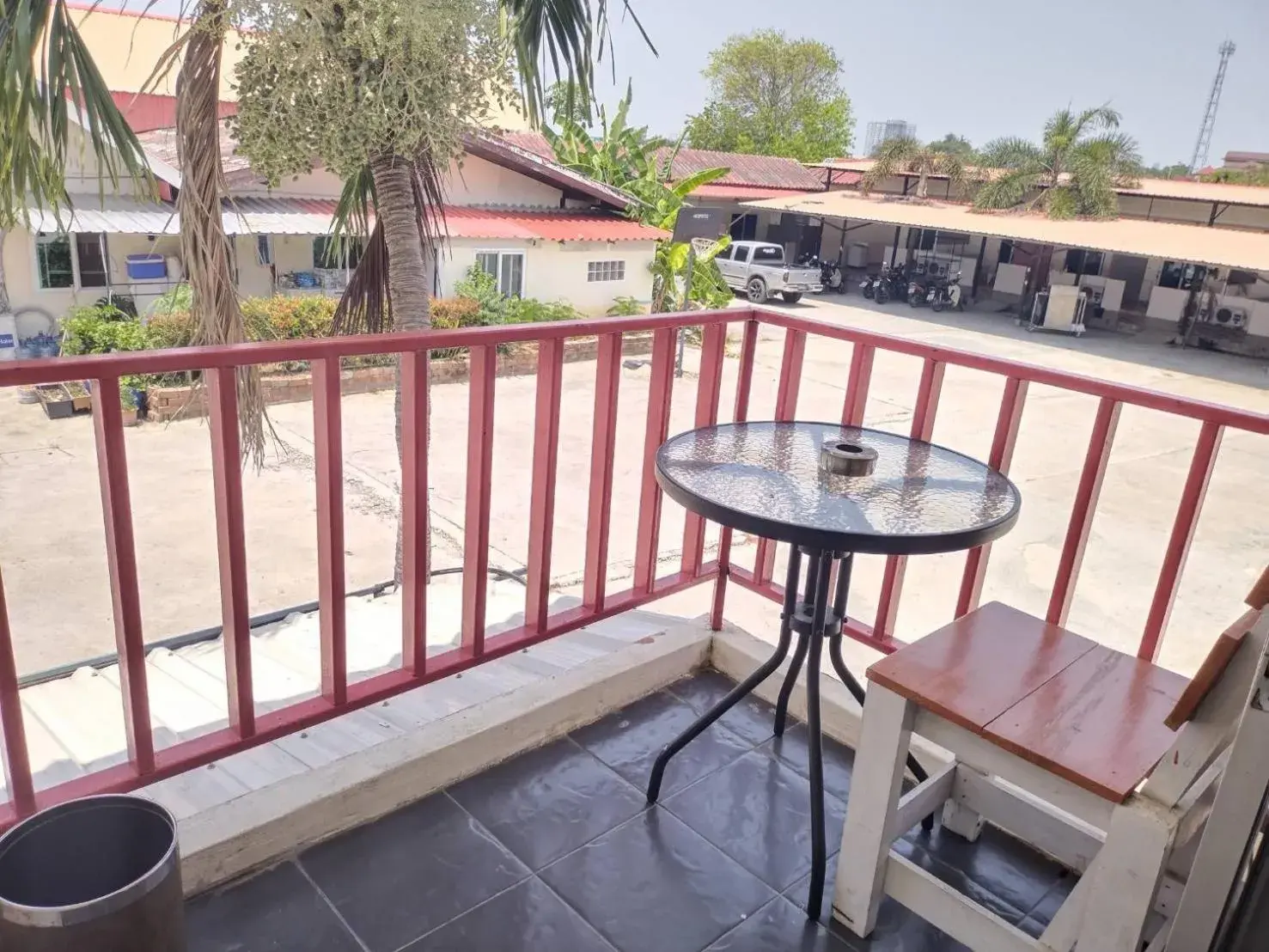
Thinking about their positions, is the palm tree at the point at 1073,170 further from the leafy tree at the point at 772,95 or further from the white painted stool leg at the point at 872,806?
the white painted stool leg at the point at 872,806

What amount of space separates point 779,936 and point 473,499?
3.87 ft

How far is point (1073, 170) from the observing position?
2277 centimetres

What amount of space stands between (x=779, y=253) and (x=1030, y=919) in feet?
74.6

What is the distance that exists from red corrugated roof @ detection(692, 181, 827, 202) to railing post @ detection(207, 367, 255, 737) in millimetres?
24042

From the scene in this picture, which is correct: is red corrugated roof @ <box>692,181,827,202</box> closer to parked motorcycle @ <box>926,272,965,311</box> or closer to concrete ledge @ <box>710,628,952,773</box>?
parked motorcycle @ <box>926,272,965,311</box>

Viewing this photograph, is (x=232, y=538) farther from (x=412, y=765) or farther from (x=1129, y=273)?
(x=1129, y=273)

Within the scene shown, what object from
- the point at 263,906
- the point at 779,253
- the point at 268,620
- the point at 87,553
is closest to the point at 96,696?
the point at 268,620

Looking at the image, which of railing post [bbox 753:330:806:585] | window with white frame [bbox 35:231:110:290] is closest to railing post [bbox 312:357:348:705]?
railing post [bbox 753:330:806:585]

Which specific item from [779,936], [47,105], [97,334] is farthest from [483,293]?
[779,936]

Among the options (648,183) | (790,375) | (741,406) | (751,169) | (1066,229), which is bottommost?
(741,406)

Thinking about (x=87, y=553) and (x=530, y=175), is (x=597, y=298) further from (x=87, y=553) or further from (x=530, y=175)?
(x=87, y=553)

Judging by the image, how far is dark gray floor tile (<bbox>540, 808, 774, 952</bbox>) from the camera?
1746 mm

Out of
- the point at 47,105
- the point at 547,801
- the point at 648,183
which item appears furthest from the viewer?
the point at 648,183

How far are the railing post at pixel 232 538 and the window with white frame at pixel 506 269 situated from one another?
14.7m
